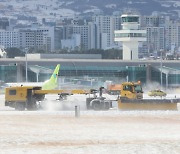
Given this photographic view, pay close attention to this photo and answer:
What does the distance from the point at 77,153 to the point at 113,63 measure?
128 m

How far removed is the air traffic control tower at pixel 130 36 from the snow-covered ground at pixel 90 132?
116 metres

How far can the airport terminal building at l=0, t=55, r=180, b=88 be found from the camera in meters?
161

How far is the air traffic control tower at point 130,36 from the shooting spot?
184 meters

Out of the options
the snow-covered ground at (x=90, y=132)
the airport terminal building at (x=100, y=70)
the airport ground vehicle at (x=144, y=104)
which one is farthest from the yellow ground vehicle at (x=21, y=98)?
the airport terminal building at (x=100, y=70)

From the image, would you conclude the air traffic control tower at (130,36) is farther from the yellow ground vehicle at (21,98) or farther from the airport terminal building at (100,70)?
the yellow ground vehicle at (21,98)

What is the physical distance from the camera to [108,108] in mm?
68625

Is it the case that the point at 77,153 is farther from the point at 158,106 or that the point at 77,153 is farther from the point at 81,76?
the point at 81,76

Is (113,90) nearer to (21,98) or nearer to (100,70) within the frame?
(21,98)

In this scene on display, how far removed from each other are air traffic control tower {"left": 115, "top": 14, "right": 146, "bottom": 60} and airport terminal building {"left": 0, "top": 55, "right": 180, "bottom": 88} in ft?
45.2

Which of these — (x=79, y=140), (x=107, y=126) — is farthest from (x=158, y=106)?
(x=79, y=140)

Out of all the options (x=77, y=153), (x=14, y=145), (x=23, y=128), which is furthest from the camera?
(x=23, y=128)

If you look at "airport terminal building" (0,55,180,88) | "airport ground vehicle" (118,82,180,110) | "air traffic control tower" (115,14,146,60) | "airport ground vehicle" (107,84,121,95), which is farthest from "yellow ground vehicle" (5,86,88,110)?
"air traffic control tower" (115,14,146,60)

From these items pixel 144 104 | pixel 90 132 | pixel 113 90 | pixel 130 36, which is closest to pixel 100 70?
pixel 130 36

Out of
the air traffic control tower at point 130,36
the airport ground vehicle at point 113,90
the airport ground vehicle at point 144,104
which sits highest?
the air traffic control tower at point 130,36
